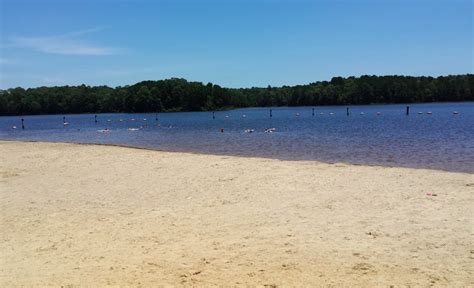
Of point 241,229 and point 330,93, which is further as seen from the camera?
point 330,93

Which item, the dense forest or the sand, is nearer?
the sand

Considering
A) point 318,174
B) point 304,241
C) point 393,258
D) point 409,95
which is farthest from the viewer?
point 409,95

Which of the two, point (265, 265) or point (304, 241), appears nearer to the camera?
point (265, 265)

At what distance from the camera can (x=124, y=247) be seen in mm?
9070

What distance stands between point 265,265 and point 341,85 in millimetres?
197068

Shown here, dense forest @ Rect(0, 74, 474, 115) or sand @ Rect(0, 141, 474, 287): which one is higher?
dense forest @ Rect(0, 74, 474, 115)

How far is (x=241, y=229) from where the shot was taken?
402 inches

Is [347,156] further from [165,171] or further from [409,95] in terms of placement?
[409,95]

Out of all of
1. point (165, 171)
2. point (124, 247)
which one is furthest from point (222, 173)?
point (124, 247)

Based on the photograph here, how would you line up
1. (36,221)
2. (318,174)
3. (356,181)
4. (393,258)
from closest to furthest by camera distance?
1. (393,258)
2. (36,221)
3. (356,181)
4. (318,174)

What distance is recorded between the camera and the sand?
7344 millimetres

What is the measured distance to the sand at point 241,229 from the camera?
289 inches

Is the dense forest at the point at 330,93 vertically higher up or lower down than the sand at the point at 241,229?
higher up

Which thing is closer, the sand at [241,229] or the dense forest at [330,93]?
the sand at [241,229]
